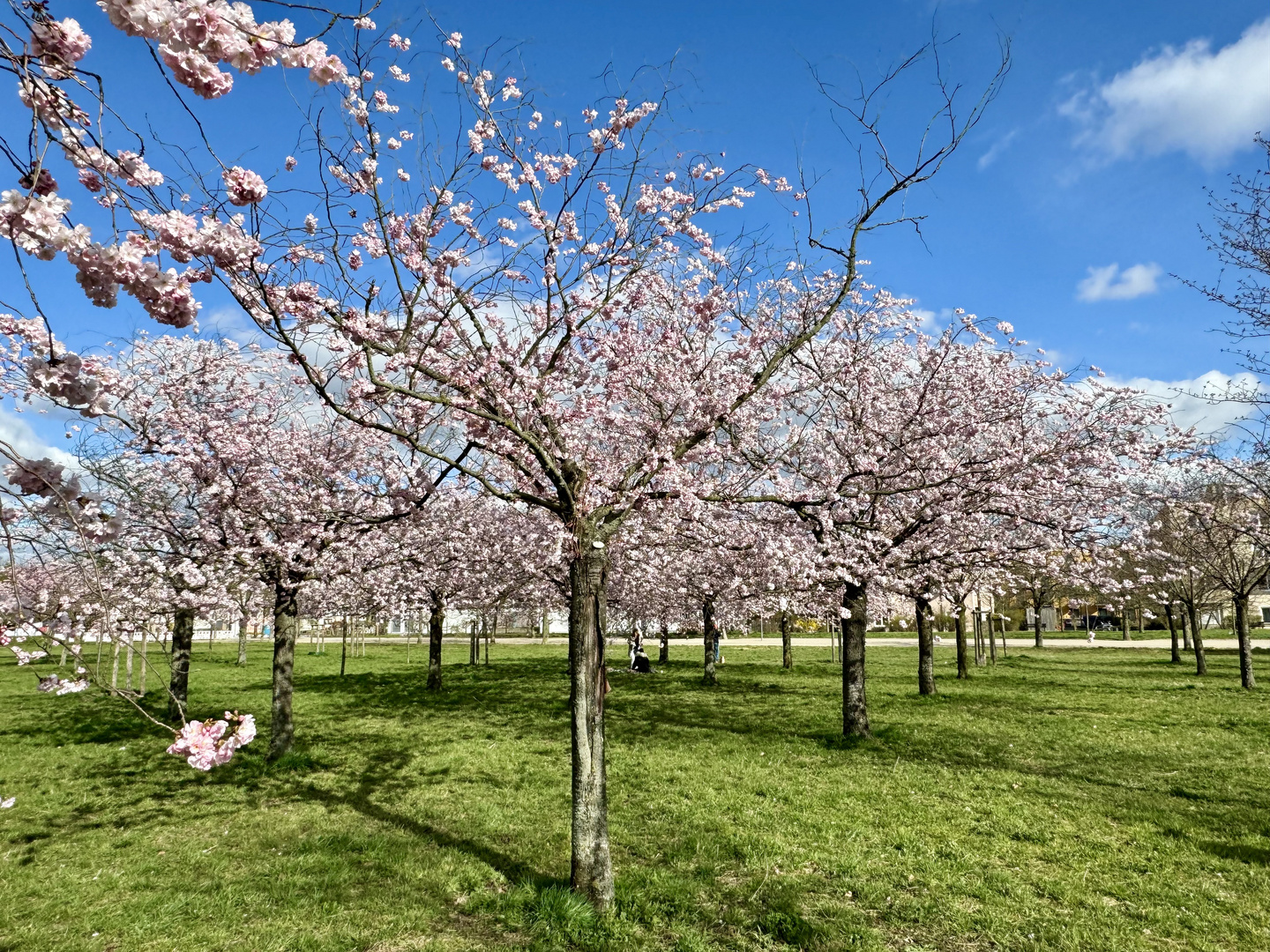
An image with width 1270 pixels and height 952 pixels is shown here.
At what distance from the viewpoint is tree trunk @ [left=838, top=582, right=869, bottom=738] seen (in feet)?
44.6

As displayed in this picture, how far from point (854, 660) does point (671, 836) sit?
660 centimetres

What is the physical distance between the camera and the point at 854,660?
13.8 meters

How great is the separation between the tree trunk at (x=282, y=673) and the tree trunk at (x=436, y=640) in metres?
11.1

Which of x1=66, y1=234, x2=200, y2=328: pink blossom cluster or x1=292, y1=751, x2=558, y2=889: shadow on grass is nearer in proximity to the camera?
x1=66, y1=234, x2=200, y2=328: pink blossom cluster

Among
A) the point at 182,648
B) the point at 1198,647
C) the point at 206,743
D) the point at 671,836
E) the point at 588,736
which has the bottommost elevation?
the point at 1198,647

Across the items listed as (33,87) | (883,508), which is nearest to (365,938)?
(33,87)

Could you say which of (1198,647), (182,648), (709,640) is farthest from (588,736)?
(1198,647)

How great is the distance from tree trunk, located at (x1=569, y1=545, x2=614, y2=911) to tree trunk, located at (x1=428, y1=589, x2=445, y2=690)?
58.7 feet

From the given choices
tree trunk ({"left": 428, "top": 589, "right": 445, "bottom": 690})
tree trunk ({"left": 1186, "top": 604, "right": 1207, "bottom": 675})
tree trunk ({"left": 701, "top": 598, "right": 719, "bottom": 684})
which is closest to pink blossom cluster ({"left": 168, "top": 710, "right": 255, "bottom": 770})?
tree trunk ({"left": 428, "top": 589, "right": 445, "bottom": 690})

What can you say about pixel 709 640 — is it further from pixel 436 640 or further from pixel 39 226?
pixel 39 226

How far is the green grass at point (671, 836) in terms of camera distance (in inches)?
243

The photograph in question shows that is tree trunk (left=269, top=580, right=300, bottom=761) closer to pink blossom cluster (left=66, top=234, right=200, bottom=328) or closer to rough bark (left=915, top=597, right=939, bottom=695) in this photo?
pink blossom cluster (left=66, top=234, right=200, bottom=328)

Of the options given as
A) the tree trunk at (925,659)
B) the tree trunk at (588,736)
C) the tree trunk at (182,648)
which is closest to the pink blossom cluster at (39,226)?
the tree trunk at (588,736)

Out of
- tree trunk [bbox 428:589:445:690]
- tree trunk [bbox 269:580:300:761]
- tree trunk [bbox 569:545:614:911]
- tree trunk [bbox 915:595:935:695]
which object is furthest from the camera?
tree trunk [bbox 428:589:445:690]
